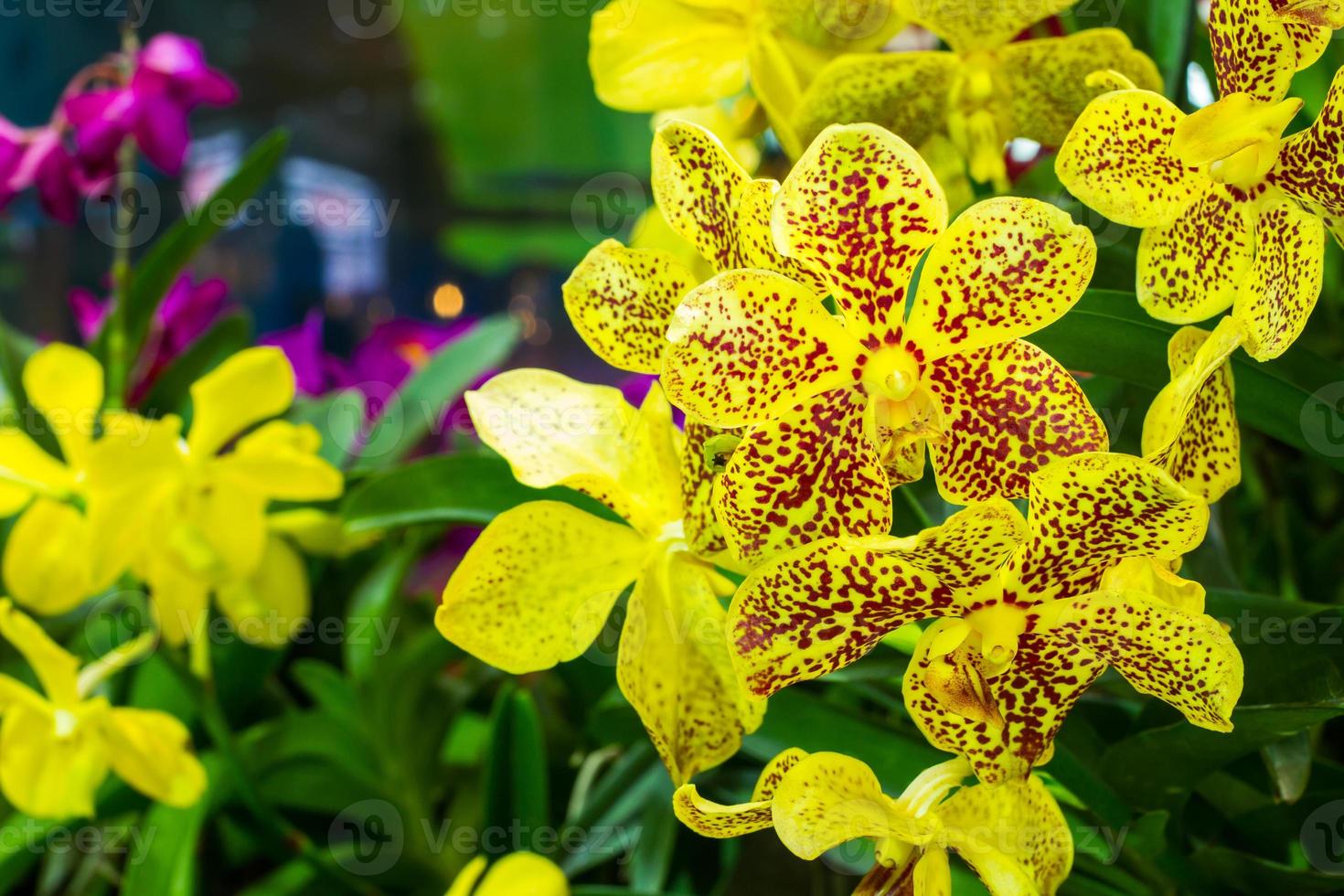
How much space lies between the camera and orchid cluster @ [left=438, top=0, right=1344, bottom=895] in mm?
188

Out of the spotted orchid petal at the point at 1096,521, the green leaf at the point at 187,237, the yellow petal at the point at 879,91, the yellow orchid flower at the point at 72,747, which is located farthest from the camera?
the green leaf at the point at 187,237

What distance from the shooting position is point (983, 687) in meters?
0.19

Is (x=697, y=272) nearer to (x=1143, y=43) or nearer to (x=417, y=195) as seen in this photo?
(x=1143, y=43)

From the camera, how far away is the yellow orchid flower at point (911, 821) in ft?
0.64

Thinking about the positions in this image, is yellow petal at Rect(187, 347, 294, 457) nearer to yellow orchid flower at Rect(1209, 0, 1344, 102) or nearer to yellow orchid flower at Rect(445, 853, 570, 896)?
yellow orchid flower at Rect(445, 853, 570, 896)

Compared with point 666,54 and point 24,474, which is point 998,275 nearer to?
point 666,54

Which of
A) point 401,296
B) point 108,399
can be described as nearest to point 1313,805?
point 108,399

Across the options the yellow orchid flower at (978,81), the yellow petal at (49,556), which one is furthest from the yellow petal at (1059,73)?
the yellow petal at (49,556)

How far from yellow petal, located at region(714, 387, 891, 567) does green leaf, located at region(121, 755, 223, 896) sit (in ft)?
1.20

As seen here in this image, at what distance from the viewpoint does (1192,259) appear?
23 cm

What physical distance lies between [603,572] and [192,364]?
397 millimetres

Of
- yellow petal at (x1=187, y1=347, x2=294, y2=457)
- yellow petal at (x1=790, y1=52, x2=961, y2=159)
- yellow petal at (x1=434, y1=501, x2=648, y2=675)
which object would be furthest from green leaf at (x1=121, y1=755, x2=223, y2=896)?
yellow petal at (x1=790, y1=52, x2=961, y2=159)

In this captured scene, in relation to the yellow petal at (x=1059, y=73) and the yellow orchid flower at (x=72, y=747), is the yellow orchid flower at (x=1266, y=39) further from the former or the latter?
the yellow orchid flower at (x=72, y=747)

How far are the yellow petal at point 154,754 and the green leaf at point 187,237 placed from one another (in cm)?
22
